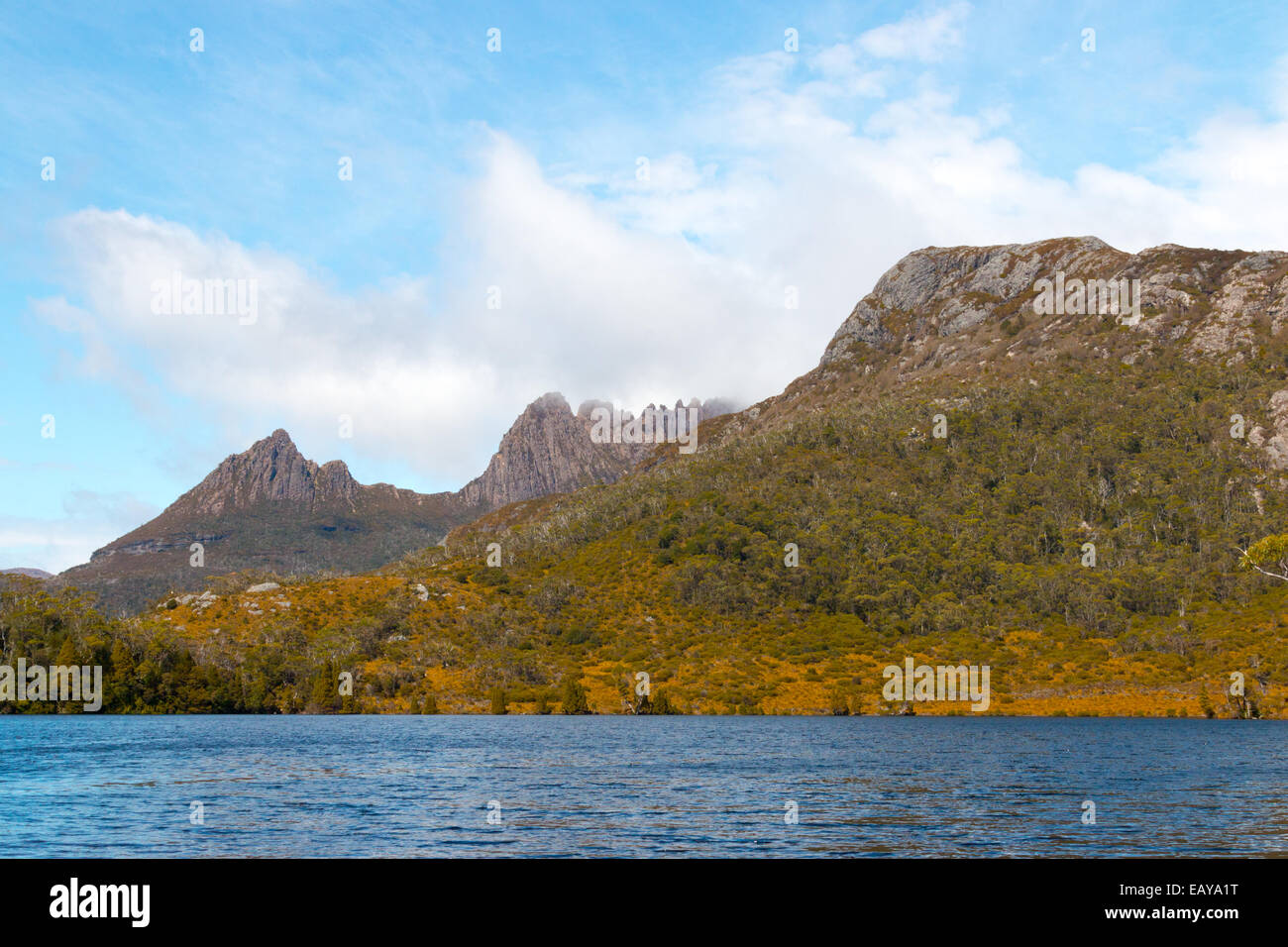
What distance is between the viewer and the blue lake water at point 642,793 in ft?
156

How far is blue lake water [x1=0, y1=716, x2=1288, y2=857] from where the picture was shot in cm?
4766

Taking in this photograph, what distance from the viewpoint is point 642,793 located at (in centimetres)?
6812

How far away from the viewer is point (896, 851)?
45281 millimetres

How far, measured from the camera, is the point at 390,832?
50688mm

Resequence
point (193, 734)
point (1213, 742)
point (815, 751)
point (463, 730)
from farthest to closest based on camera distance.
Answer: point (463, 730) < point (193, 734) < point (1213, 742) < point (815, 751)
